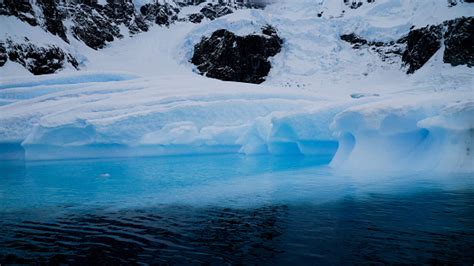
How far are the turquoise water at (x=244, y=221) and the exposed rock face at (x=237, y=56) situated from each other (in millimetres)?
33004

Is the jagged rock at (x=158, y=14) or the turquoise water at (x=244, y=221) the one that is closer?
the turquoise water at (x=244, y=221)

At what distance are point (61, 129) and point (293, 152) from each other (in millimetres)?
10154

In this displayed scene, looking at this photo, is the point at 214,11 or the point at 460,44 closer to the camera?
the point at 460,44

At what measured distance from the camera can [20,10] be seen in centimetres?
3481

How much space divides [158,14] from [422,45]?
35.0 meters

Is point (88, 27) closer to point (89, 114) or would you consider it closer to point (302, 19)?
point (302, 19)

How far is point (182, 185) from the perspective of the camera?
8102mm

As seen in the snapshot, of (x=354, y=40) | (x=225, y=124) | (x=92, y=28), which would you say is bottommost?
(x=225, y=124)

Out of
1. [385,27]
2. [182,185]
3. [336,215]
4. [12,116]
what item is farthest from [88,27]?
[336,215]

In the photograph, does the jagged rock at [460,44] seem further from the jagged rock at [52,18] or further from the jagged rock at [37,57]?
the jagged rock at [52,18]

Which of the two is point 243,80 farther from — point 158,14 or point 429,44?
point 158,14

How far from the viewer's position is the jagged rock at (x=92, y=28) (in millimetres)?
42438

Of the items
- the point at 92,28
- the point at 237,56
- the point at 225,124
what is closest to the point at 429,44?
the point at 237,56

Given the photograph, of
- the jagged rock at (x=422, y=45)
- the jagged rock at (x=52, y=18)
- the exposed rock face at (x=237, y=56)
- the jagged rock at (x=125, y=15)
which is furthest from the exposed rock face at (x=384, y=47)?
the jagged rock at (x=52, y=18)
